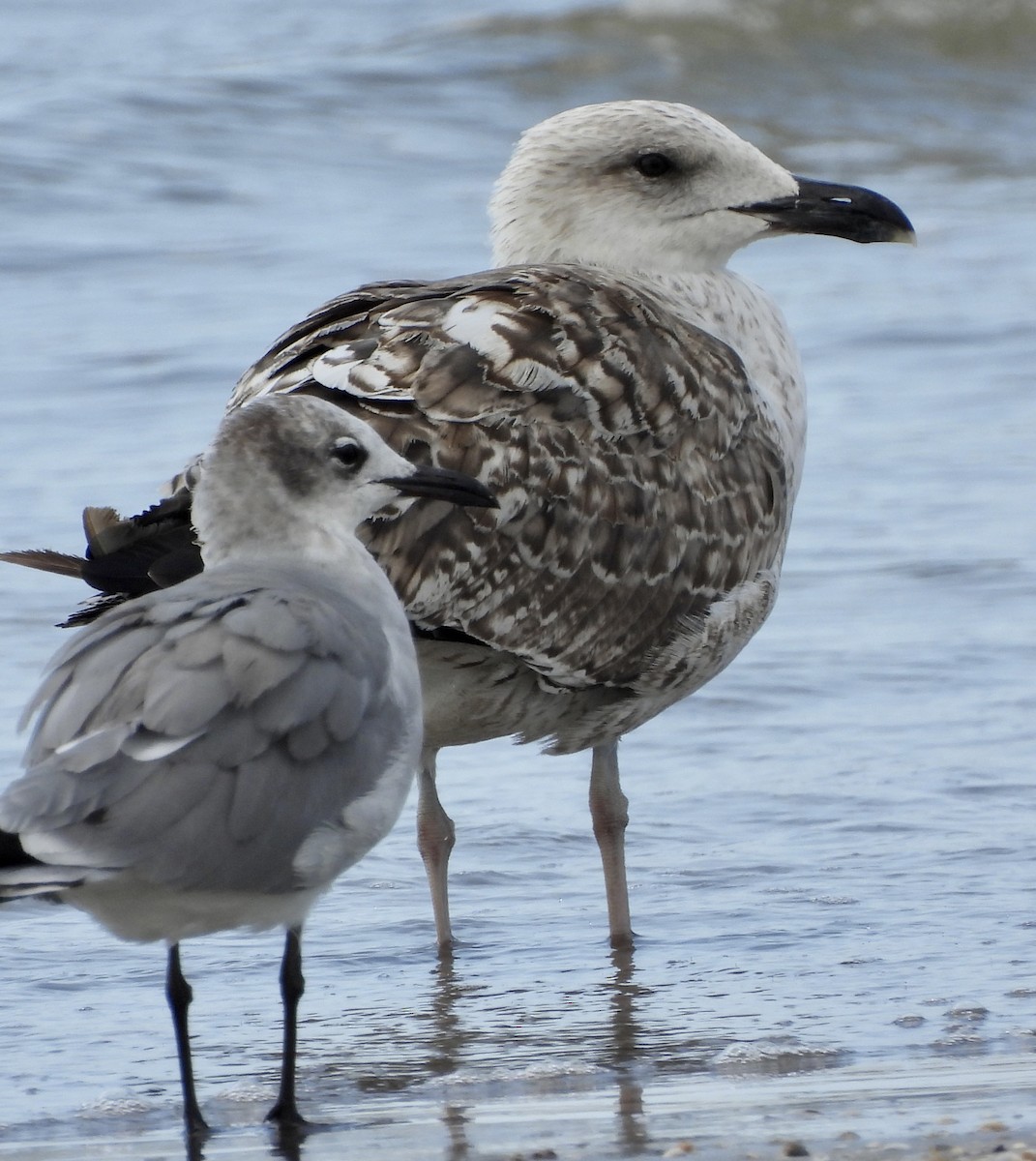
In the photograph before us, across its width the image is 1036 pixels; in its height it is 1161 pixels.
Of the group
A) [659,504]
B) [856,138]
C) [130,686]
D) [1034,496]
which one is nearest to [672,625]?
[659,504]

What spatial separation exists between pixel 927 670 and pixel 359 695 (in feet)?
12.5

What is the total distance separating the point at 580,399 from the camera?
5.26 metres

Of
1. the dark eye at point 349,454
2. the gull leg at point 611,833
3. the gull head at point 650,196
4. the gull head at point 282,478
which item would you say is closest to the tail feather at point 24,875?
the gull head at point 282,478

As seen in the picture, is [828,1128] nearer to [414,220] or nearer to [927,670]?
[927,670]

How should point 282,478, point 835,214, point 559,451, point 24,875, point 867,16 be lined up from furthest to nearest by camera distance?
point 867,16 → point 835,214 → point 559,451 → point 282,478 → point 24,875

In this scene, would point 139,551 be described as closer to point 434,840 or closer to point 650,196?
point 434,840

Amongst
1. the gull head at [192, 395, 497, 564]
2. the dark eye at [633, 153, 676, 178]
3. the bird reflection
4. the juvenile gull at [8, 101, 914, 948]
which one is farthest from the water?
the dark eye at [633, 153, 676, 178]

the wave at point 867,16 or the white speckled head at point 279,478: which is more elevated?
the wave at point 867,16

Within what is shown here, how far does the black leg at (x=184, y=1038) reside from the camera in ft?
13.9

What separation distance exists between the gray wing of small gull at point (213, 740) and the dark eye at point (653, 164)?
2.36m

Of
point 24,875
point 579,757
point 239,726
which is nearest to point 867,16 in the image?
point 579,757

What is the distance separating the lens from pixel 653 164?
20.0ft

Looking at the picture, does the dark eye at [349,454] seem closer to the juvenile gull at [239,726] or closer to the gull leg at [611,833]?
the juvenile gull at [239,726]

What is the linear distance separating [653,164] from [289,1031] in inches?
107
